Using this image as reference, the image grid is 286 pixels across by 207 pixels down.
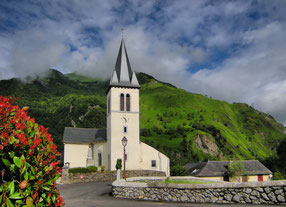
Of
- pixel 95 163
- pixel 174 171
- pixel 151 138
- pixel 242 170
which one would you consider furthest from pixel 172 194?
pixel 151 138

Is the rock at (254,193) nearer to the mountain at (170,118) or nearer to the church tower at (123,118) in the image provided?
the church tower at (123,118)

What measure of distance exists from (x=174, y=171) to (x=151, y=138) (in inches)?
2607

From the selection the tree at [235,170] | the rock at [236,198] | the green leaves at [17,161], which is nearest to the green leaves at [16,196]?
the green leaves at [17,161]

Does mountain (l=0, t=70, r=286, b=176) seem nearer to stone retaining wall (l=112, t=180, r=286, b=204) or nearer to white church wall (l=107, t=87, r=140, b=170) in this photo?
white church wall (l=107, t=87, r=140, b=170)

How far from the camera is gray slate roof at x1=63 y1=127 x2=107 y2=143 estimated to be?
4006 cm

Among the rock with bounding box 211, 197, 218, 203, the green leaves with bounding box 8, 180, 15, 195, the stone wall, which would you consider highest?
the green leaves with bounding box 8, 180, 15, 195

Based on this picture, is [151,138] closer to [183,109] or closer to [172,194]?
[183,109]

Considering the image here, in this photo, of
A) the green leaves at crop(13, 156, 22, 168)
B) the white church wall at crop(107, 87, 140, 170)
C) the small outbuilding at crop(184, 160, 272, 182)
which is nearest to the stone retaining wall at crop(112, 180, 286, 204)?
the green leaves at crop(13, 156, 22, 168)

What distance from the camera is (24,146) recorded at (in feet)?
12.0

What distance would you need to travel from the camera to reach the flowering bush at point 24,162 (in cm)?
333

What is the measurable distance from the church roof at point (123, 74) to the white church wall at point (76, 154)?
450 inches

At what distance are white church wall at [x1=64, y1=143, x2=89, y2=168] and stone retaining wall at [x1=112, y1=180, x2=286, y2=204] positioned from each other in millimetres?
27052

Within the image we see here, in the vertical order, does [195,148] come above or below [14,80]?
below

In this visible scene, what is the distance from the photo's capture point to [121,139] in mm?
35312
